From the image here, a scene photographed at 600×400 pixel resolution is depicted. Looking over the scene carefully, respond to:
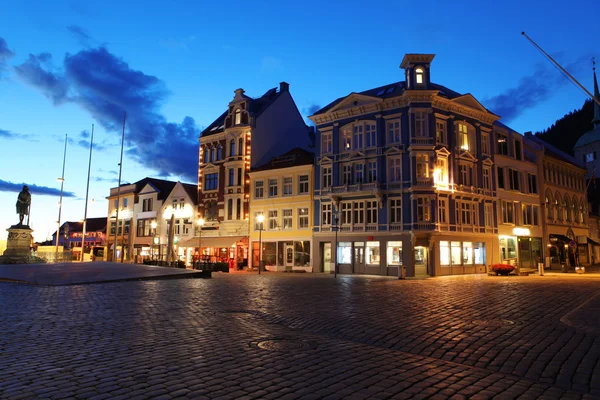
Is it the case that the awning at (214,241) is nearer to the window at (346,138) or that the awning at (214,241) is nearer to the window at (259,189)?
the window at (259,189)

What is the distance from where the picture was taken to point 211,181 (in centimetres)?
5334

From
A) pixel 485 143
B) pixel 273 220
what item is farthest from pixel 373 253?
pixel 485 143

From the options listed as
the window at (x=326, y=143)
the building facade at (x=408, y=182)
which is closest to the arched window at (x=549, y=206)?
the building facade at (x=408, y=182)

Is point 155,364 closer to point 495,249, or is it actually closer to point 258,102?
point 495,249

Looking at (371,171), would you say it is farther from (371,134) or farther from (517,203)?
(517,203)

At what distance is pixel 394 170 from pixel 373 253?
7.48 metres

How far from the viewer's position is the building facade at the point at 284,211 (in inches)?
1778

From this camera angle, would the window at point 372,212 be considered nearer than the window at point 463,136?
Yes

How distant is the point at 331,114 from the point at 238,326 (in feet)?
116

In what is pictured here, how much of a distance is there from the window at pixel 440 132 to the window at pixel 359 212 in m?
8.52

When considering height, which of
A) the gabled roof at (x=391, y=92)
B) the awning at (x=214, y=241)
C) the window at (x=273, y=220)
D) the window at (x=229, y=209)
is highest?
the gabled roof at (x=391, y=92)

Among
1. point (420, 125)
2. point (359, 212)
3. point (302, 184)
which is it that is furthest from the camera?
point (302, 184)

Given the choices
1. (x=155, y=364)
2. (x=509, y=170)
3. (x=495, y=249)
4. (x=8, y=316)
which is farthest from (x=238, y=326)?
(x=509, y=170)

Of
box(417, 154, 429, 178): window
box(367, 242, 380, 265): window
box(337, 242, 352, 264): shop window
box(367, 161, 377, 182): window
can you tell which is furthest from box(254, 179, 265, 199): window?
box(417, 154, 429, 178): window
